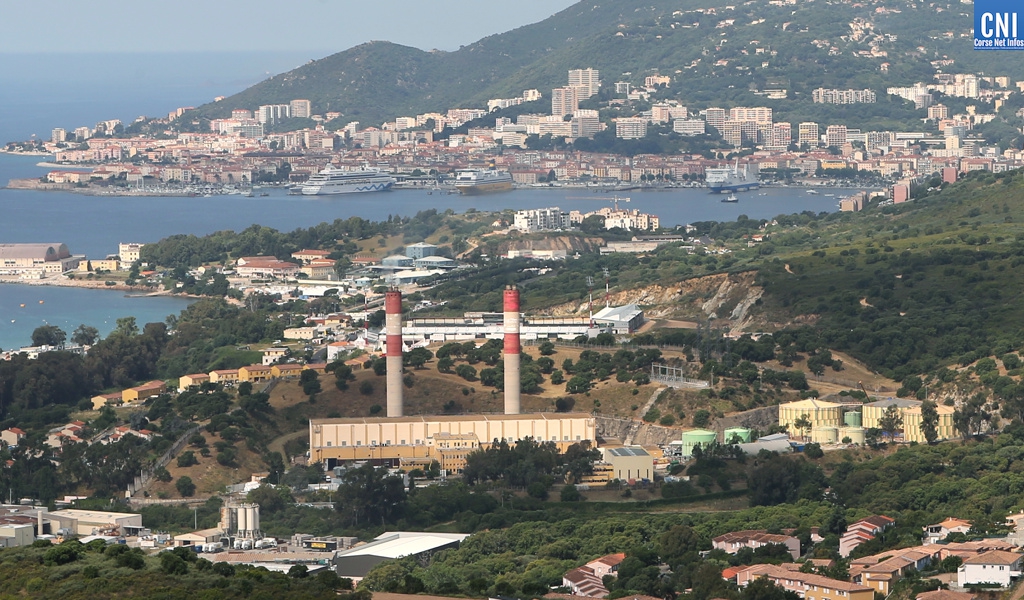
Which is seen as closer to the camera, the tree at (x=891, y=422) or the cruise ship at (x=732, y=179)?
the tree at (x=891, y=422)

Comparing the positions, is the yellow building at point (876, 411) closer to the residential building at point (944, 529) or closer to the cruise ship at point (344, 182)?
the residential building at point (944, 529)

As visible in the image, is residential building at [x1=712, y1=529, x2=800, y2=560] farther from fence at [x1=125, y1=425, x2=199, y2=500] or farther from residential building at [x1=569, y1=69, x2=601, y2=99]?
residential building at [x1=569, y1=69, x2=601, y2=99]

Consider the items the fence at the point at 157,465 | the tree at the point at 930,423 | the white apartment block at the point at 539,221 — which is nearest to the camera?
the fence at the point at 157,465

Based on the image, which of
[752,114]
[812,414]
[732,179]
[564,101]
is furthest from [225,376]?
[564,101]

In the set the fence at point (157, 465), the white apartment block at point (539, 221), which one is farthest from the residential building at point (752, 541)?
the white apartment block at point (539, 221)

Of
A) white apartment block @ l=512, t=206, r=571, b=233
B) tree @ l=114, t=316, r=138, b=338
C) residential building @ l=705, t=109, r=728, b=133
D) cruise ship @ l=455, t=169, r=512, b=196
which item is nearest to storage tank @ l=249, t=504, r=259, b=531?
tree @ l=114, t=316, r=138, b=338

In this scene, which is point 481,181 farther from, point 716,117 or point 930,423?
point 930,423
